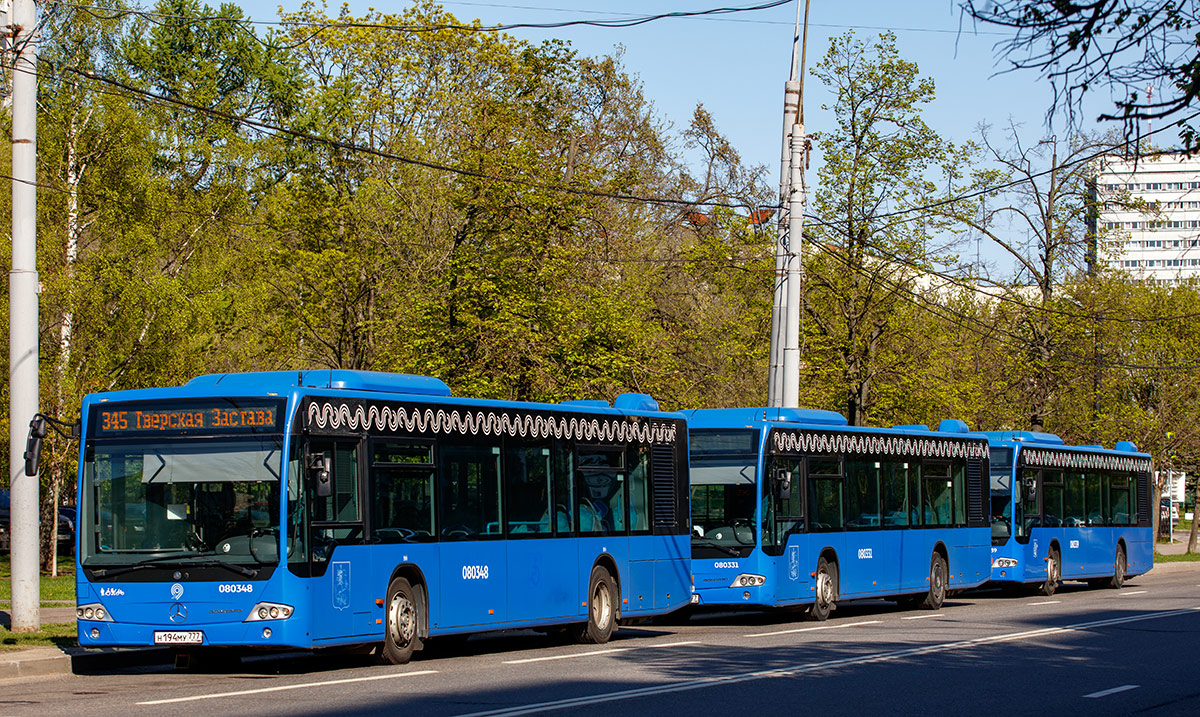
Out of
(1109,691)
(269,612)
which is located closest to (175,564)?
(269,612)

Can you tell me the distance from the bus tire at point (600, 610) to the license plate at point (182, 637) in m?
5.60

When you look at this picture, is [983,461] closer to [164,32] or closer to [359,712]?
[359,712]

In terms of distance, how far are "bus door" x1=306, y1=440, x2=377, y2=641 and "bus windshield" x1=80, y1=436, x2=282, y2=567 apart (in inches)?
16.2

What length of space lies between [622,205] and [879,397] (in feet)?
27.7

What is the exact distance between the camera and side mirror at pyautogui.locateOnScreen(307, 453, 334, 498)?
528 inches

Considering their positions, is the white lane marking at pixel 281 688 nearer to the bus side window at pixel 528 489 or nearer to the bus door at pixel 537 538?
the bus door at pixel 537 538

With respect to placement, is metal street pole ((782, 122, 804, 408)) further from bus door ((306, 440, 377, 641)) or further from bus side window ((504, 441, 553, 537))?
bus door ((306, 440, 377, 641))

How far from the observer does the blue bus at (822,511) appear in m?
20.8

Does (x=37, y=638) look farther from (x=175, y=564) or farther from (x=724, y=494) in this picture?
(x=724, y=494)

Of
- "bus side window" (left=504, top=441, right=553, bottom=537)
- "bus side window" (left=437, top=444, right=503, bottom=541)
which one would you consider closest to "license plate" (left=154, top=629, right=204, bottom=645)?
"bus side window" (left=437, top=444, right=503, bottom=541)

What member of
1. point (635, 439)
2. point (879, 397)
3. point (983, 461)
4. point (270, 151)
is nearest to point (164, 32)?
point (270, 151)

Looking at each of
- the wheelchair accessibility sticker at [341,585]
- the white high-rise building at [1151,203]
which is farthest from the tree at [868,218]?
the wheelchair accessibility sticker at [341,585]

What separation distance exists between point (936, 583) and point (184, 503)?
15875mm

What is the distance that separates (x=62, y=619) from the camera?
1802cm
